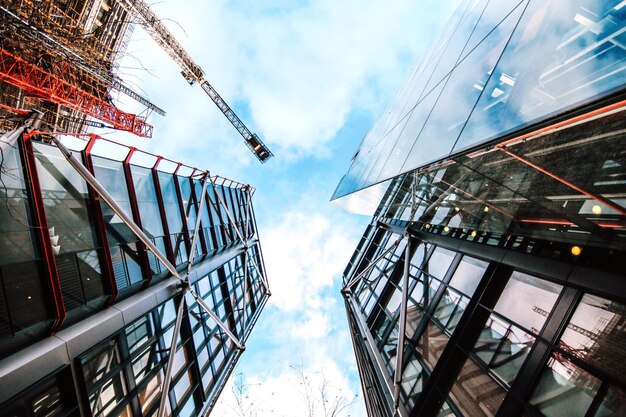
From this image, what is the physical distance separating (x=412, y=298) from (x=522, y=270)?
6.47 meters

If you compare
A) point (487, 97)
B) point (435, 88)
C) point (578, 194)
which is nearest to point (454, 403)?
point (578, 194)

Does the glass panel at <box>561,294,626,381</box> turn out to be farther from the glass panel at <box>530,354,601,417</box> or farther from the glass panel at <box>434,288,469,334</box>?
the glass panel at <box>434,288,469,334</box>

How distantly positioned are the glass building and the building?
935 cm

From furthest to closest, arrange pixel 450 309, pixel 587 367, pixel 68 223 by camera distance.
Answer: pixel 450 309
pixel 68 223
pixel 587 367

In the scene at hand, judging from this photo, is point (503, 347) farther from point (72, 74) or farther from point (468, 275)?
point (72, 74)

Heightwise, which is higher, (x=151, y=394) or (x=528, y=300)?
(x=528, y=300)

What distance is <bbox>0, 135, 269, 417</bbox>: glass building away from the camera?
6.29 meters

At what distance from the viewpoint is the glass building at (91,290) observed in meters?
6.29

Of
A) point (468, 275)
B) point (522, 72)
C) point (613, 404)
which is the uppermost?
point (522, 72)

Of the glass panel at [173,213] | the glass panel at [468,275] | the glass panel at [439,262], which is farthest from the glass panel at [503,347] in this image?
→ the glass panel at [173,213]

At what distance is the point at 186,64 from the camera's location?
4853 centimetres

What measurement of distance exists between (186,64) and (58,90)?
1182 inches

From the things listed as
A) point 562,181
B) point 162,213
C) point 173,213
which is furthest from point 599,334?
point 173,213

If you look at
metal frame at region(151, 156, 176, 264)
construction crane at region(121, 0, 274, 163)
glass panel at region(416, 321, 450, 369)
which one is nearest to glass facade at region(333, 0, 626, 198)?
glass panel at region(416, 321, 450, 369)
